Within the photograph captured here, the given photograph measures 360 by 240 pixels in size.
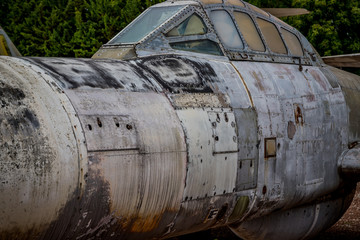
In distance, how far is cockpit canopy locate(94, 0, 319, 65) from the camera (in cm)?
571

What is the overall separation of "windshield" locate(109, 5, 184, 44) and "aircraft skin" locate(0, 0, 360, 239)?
0.21ft

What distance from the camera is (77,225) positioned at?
379 centimetres

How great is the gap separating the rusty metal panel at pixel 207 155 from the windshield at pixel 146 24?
4.48 feet

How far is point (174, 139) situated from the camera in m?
4.42

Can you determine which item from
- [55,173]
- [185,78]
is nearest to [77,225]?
[55,173]

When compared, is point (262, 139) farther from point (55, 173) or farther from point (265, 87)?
point (55, 173)

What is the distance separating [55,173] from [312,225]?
473 cm

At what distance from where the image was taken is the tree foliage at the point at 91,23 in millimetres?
20578

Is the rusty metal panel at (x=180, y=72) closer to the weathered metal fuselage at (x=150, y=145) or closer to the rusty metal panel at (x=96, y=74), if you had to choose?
the weathered metal fuselage at (x=150, y=145)

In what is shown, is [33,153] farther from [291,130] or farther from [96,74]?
[291,130]

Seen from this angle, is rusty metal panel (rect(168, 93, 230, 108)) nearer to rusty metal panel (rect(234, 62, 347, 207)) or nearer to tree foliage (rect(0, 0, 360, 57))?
rusty metal panel (rect(234, 62, 347, 207))

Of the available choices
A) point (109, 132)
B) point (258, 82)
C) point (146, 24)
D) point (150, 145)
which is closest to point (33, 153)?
point (109, 132)

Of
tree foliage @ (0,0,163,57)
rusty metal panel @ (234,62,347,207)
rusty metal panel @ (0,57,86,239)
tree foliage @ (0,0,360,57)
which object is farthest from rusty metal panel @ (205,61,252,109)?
tree foliage @ (0,0,163,57)

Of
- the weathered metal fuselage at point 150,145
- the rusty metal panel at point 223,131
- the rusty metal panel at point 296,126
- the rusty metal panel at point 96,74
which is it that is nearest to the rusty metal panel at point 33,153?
the weathered metal fuselage at point 150,145
